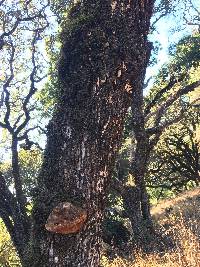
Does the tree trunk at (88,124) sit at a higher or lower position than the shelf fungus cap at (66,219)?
higher

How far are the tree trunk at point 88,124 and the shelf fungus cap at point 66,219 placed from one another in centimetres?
5

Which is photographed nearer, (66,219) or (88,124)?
(66,219)

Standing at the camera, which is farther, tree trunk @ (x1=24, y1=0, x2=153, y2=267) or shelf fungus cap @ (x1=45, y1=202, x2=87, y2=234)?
tree trunk @ (x1=24, y1=0, x2=153, y2=267)

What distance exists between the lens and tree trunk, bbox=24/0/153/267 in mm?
2832

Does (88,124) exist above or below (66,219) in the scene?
above

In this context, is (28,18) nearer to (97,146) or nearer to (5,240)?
(5,240)

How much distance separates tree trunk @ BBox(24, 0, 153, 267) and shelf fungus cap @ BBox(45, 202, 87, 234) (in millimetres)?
49

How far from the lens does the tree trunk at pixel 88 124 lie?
2832 millimetres

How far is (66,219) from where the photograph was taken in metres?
2.73

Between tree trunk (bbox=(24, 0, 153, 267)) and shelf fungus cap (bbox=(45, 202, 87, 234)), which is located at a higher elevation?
tree trunk (bbox=(24, 0, 153, 267))

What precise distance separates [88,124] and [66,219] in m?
0.74

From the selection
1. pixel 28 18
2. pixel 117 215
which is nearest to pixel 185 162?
pixel 117 215

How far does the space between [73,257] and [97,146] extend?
0.85 metres

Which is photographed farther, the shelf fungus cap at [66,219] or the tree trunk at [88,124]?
the tree trunk at [88,124]
